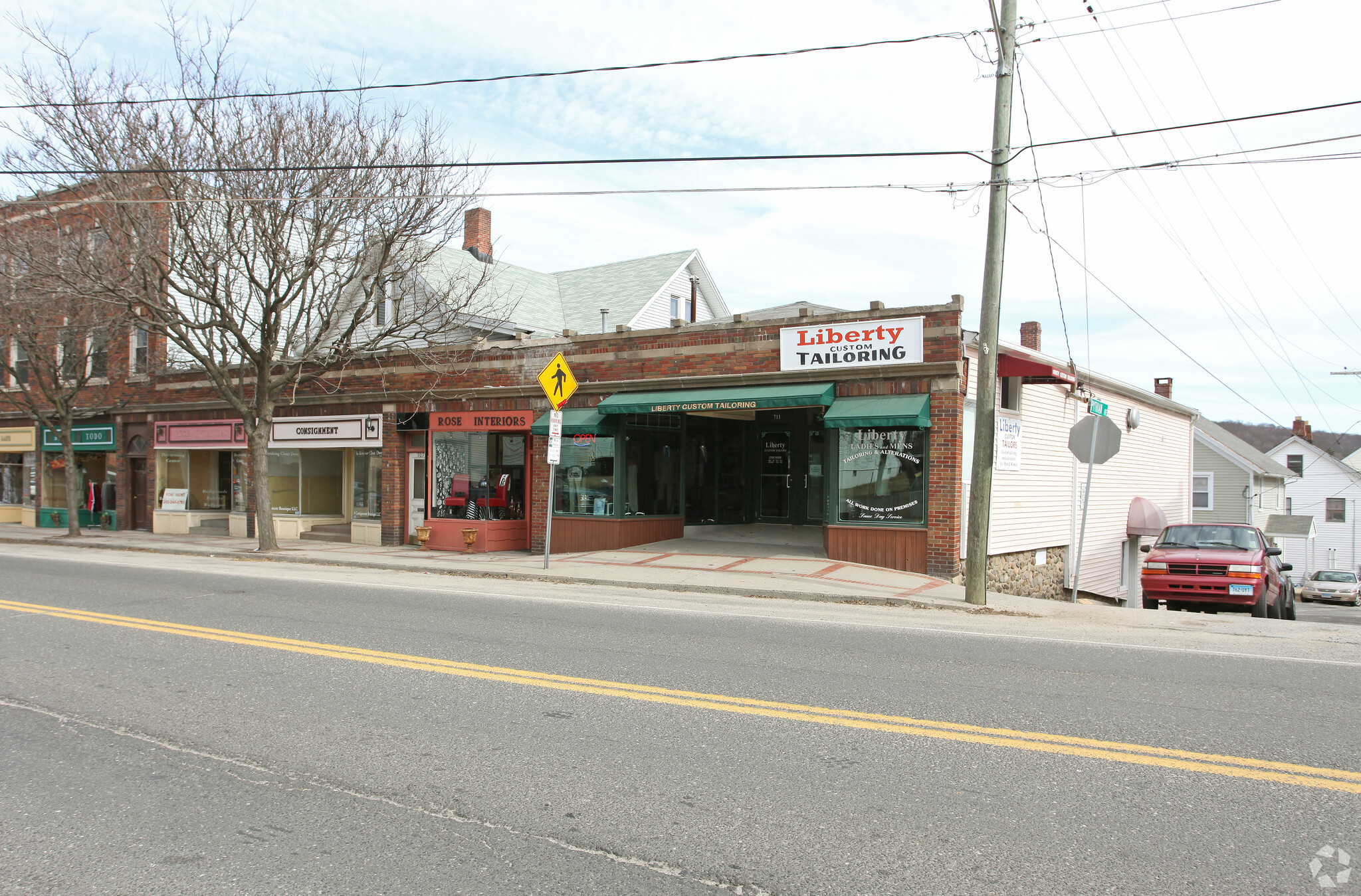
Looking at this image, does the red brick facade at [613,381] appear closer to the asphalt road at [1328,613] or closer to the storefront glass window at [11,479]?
the storefront glass window at [11,479]

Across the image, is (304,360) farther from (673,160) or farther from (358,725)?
(358,725)

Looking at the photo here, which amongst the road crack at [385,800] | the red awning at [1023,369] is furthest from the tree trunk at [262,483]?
the red awning at [1023,369]

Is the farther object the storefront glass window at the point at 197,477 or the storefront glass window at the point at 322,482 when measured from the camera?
the storefront glass window at the point at 197,477

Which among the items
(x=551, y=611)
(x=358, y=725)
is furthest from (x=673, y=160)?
(x=358, y=725)

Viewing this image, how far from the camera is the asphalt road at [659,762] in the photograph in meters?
3.76

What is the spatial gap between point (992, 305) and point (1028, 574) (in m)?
7.30

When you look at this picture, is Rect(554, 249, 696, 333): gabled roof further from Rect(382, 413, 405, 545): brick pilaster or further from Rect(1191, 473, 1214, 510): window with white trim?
Rect(1191, 473, 1214, 510): window with white trim

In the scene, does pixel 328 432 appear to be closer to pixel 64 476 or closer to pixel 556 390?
pixel 556 390

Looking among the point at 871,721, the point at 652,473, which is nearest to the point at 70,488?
the point at 652,473

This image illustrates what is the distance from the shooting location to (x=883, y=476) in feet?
50.4

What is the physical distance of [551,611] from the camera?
1052 centimetres

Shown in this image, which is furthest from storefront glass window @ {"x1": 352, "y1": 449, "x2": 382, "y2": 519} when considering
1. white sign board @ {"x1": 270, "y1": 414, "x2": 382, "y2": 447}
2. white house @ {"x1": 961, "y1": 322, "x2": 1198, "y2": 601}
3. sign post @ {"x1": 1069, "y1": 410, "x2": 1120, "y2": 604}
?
sign post @ {"x1": 1069, "y1": 410, "x2": 1120, "y2": 604}

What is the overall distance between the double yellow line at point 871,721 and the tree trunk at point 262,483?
11538 mm

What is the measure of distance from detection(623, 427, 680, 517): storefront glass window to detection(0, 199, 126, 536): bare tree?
11.3 metres
